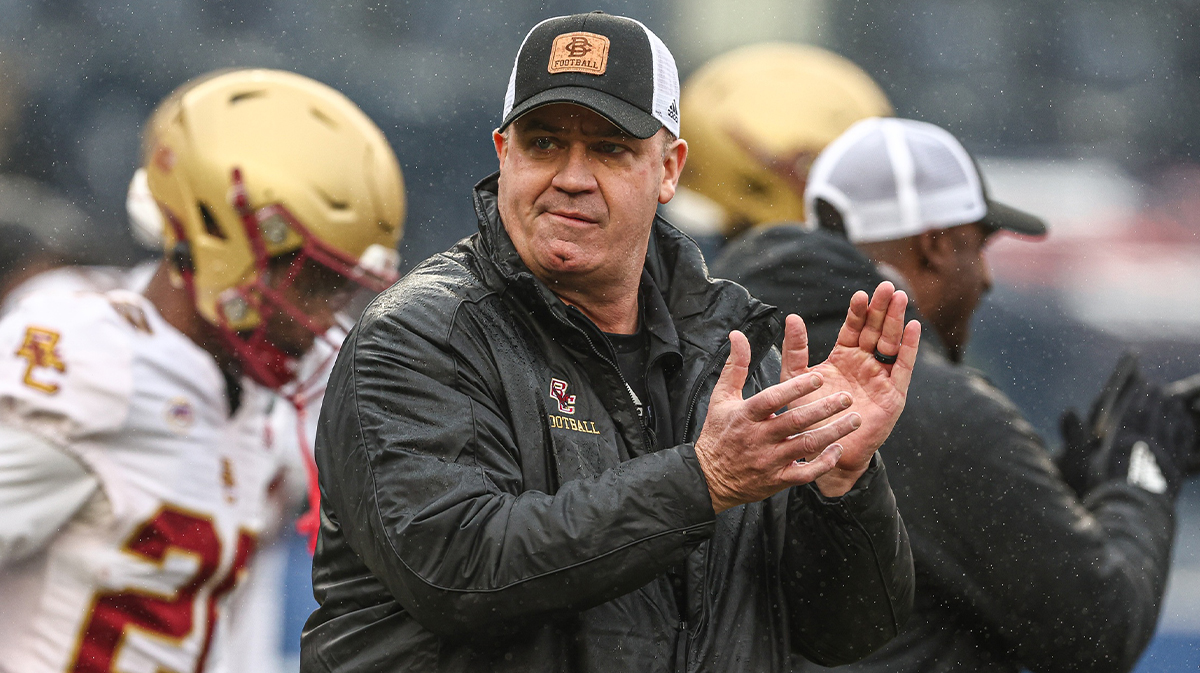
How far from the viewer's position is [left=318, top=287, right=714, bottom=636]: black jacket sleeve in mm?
1476

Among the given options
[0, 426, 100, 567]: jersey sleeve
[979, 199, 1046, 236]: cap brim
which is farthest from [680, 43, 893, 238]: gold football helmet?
[0, 426, 100, 567]: jersey sleeve

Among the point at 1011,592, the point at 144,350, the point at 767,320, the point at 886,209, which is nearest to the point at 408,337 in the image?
the point at 767,320

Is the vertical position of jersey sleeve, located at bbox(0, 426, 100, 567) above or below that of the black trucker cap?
below

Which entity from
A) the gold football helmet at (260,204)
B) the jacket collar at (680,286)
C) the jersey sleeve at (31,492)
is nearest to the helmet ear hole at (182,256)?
the gold football helmet at (260,204)

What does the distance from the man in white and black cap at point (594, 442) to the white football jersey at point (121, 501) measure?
68.2 inches

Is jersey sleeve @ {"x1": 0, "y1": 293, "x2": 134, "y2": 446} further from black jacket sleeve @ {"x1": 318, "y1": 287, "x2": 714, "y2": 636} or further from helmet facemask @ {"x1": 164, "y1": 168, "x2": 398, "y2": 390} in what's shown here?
black jacket sleeve @ {"x1": 318, "y1": 287, "x2": 714, "y2": 636}

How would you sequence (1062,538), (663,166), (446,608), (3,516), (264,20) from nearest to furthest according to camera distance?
(446,608) < (663,166) < (1062,538) < (3,516) < (264,20)

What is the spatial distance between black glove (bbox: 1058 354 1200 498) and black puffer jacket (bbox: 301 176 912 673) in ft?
4.37

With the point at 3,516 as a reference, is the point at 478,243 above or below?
above

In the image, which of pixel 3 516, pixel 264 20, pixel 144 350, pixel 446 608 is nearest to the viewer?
pixel 446 608

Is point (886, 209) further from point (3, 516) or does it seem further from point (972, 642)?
point (3, 516)

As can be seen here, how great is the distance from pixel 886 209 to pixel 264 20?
26.5 feet

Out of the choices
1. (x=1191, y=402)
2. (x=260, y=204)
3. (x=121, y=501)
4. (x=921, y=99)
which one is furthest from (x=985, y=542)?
(x=921, y=99)

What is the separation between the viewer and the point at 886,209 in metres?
3.13
